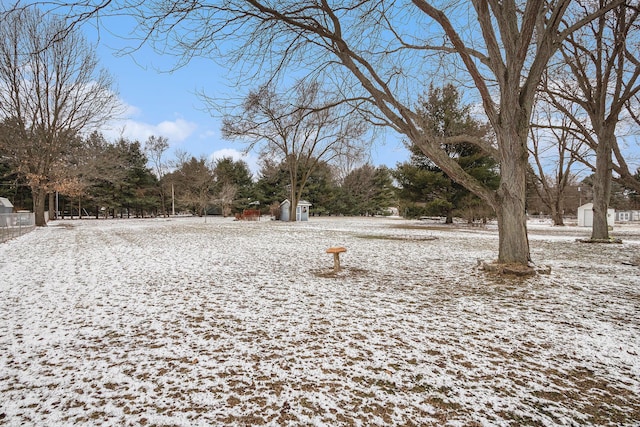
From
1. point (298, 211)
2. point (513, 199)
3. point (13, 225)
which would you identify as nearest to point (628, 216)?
point (298, 211)

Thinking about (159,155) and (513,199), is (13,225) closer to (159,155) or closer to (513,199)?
(513,199)

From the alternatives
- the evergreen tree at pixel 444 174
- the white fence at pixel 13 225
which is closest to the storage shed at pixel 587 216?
the evergreen tree at pixel 444 174

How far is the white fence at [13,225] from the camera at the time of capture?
11992 mm

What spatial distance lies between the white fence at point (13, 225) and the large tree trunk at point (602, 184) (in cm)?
2156

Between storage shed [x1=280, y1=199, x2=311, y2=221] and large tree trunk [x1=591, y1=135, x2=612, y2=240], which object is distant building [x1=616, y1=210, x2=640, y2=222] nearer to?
large tree trunk [x1=591, y1=135, x2=612, y2=240]

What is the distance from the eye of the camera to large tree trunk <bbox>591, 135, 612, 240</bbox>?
1156 centimetres

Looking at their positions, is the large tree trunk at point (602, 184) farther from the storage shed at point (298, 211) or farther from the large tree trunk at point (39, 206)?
the large tree trunk at point (39, 206)

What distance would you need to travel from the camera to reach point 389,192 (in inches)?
2039

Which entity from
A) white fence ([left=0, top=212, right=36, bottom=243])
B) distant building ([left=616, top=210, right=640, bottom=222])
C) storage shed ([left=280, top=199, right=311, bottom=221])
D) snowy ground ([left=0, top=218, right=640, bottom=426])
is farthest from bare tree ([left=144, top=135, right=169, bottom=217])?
distant building ([left=616, top=210, right=640, bottom=222])

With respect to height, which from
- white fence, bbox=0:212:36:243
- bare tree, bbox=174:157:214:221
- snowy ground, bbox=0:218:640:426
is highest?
bare tree, bbox=174:157:214:221

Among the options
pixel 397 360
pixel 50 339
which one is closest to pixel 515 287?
pixel 397 360

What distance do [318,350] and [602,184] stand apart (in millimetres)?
13617

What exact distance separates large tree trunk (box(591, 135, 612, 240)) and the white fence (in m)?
21.6

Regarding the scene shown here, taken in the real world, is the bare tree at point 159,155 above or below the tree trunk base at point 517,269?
above
